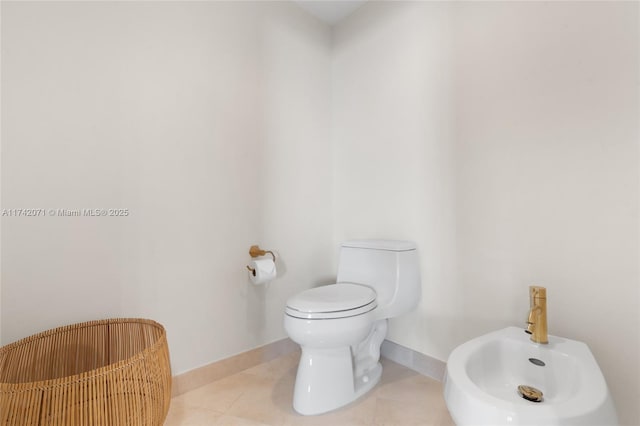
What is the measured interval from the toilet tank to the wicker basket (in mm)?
918

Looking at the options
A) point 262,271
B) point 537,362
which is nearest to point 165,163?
point 262,271

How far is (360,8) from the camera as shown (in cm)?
183

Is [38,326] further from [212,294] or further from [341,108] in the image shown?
[341,108]

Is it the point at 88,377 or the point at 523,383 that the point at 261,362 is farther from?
the point at 523,383

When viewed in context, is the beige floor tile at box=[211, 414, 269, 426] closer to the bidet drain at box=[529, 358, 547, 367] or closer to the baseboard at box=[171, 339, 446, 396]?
the baseboard at box=[171, 339, 446, 396]

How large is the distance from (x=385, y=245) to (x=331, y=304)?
454 millimetres

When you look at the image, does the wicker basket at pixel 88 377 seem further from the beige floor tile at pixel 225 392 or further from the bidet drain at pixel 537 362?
the bidet drain at pixel 537 362

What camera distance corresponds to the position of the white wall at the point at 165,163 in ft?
3.44

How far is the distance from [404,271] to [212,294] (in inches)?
36.8

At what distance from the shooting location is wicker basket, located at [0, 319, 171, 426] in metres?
0.71

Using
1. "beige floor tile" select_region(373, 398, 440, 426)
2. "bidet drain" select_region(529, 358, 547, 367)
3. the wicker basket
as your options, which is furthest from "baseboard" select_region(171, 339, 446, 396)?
"bidet drain" select_region(529, 358, 547, 367)

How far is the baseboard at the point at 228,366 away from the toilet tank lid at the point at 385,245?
2.37ft

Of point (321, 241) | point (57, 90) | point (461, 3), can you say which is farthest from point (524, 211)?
point (57, 90)

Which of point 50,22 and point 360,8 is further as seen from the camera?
point 360,8
